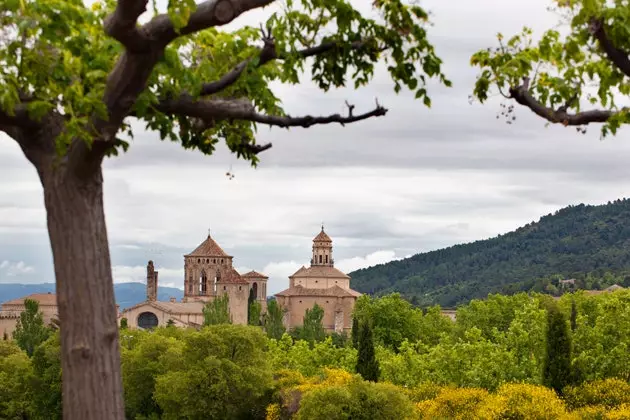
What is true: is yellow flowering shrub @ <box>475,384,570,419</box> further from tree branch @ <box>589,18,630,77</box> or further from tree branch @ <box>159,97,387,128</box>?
tree branch @ <box>159,97,387,128</box>

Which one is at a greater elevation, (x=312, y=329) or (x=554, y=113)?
(x=554, y=113)

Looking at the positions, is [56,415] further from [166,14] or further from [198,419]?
[166,14]

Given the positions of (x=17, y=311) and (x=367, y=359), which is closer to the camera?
(x=367, y=359)

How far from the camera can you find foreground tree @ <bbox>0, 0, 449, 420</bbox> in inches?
312

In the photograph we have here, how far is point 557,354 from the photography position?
135ft

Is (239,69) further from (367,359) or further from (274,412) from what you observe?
(367,359)

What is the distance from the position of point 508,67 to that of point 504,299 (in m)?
71.5

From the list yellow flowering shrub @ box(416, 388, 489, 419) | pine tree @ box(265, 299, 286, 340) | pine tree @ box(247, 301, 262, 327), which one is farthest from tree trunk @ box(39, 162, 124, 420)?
pine tree @ box(247, 301, 262, 327)

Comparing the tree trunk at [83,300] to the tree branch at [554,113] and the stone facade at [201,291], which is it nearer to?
the tree branch at [554,113]

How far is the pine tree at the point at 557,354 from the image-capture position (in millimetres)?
40531

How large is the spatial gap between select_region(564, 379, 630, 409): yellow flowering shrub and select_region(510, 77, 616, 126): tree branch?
3094 cm

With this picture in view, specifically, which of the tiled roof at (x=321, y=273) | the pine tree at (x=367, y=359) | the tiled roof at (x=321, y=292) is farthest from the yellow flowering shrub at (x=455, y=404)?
the tiled roof at (x=321, y=273)

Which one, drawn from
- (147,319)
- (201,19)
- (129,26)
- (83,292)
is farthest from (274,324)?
(129,26)

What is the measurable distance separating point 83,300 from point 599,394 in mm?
34375
